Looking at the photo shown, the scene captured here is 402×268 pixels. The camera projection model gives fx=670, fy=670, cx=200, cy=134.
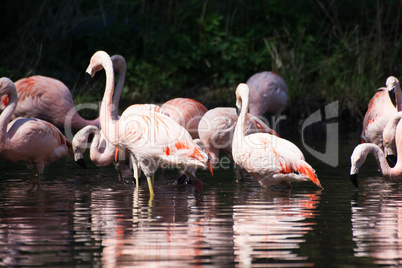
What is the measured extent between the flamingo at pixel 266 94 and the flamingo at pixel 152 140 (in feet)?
12.7

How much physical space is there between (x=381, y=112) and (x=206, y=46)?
5.56m

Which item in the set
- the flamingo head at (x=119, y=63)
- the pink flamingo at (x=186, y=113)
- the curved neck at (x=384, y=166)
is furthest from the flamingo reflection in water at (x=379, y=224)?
the flamingo head at (x=119, y=63)

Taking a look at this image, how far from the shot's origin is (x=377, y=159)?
242 inches

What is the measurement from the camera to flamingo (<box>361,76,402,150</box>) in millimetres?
7453

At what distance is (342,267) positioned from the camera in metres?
3.44

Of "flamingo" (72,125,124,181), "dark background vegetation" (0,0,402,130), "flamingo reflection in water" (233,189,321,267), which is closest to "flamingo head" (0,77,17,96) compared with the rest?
"flamingo" (72,125,124,181)

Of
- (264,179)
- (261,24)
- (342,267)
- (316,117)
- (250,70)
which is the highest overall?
(261,24)

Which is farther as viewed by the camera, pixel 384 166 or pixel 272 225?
pixel 384 166

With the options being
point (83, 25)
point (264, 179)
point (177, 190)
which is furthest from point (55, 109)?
point (83, 25)

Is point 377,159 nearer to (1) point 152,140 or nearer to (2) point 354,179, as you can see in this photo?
(2) point 354,179

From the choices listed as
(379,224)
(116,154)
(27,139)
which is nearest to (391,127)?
(379,224)

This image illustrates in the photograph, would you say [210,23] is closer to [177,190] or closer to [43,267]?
[177,190]

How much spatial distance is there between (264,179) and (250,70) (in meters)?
6.47

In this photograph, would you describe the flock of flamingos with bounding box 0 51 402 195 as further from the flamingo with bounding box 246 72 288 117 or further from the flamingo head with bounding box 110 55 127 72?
A: the flamingo with bounding box 246 72 288 117
